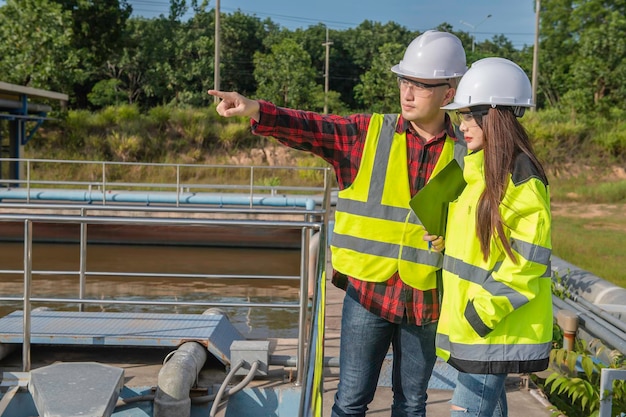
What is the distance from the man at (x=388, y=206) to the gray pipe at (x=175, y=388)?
169 centimetres

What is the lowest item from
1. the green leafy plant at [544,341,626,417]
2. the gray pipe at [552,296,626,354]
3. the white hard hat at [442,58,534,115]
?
the green leafy plant at [544,341,626,417]

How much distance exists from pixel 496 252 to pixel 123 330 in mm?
3543

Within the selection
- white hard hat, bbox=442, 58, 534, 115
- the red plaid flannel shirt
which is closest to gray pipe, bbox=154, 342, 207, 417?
the red plaid flannel shirt

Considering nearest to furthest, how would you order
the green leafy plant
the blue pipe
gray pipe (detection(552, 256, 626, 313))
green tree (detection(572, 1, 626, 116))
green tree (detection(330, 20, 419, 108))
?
the green leafy plant < gray pipe (detection(552, 256, 626, 313)) < the blue pipe < green tree (detection(572, 1, 626, 116)) < green tree (detection(330, 20, 419, 108))

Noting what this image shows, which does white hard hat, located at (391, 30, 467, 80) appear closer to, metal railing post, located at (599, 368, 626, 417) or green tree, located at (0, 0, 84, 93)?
metal railing post, located at (599, 368, 626, 417)

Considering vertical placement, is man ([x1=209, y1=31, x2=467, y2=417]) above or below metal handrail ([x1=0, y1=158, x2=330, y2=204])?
above

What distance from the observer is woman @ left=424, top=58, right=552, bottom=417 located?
256 centimetres

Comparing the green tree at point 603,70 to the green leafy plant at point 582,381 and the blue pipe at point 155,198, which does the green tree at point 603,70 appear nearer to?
the blue pipe at point 155,198

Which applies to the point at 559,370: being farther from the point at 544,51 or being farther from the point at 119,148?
the point at 544,51

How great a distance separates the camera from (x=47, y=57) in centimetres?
2794

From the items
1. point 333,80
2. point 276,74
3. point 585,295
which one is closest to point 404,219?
point 585,295

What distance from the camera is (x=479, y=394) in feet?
8.84

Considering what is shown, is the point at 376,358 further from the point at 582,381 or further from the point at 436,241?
the point at 582,381

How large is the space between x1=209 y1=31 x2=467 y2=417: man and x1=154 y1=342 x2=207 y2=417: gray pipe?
1686 millimetres
